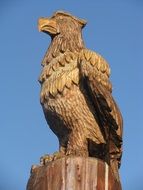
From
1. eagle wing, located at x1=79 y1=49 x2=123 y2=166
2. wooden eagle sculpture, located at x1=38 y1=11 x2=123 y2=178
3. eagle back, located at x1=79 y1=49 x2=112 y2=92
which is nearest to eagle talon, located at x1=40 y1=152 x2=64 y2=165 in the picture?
wooden eagle sculpture, located at x1=38 y1=11 x2=123 y2=178

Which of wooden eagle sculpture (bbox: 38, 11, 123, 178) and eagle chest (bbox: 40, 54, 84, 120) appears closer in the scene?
wooden eagle sculpture (bbox: 38, 11, 123, 178)

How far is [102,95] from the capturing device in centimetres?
619

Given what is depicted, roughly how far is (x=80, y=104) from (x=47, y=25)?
4.65ft

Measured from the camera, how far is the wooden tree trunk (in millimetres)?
4973

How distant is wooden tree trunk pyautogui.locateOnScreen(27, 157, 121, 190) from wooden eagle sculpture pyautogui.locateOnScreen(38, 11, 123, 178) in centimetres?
48

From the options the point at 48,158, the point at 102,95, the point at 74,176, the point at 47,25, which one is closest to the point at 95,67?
the point at 102,95

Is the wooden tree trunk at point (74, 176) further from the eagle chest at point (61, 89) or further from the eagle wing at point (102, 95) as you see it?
the eagle chest at point (61, 89)

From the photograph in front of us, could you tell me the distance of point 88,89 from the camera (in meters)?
6.39

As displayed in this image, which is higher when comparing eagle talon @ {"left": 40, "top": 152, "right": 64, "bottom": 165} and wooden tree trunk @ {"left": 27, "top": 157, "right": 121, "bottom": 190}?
eagle talon @ {"left": 40, "top": 152, "right": 64, "bottom": 165}

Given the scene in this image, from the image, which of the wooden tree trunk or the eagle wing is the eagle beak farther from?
the wooden tree trunk

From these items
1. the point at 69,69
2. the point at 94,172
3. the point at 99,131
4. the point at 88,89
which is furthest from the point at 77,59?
the point at 94,172

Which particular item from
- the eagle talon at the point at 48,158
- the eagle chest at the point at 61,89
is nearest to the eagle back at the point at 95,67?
the eagle chest at the point at 61,89

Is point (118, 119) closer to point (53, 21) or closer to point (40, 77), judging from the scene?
point (40, 77)

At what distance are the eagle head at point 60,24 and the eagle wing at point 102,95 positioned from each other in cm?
75
